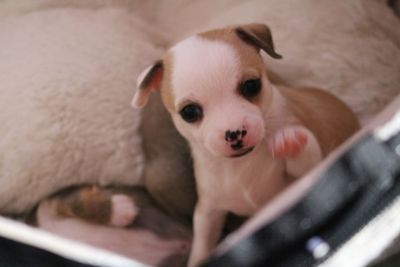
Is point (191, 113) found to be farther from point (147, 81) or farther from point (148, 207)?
point (148, 207)

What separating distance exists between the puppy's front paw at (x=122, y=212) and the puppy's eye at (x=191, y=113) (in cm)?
35

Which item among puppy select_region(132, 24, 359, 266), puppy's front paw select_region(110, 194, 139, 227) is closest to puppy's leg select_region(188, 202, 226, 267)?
puppy select_region(132, 24, 359, 266)

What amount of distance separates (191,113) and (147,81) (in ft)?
0.32

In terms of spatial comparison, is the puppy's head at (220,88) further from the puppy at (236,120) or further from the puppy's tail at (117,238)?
the puppy's tail at (117,238)

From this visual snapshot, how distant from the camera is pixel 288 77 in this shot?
1164 millimetres

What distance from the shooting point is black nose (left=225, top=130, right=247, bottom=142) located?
748 mm

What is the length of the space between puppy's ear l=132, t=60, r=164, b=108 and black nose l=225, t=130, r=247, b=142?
0.55ft

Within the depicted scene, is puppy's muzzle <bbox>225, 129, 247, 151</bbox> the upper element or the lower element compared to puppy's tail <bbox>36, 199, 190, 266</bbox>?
upper

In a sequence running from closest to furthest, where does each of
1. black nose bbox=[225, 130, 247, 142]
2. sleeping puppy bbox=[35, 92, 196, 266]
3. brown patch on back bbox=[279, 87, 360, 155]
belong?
black nose bbox=[225, 130, 247, 142] < brown patch on back bbox=[279, 87, 360, 155] < sleeping puppy bbox=[35, 92, 196, 266]

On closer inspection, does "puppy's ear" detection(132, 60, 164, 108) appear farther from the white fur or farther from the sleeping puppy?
the sleeping puppy

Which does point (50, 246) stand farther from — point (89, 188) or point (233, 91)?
point (89, 188)

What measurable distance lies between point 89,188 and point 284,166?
43cm

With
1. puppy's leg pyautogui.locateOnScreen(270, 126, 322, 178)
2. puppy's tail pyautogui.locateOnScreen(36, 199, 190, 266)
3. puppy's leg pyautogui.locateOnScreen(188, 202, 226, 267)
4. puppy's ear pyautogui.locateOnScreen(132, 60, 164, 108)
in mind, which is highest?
puppy's ear pyautogui.locateOnScreen(132, 60, 164, 108)

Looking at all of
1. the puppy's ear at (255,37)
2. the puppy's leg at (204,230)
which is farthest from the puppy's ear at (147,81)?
the puppy's leg at (204,230)
